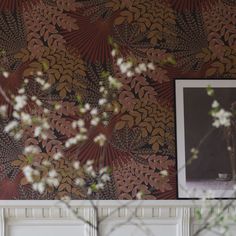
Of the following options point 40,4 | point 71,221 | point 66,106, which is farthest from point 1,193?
point 40,4

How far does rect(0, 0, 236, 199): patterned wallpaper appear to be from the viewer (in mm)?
3021

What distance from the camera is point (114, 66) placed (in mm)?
3068

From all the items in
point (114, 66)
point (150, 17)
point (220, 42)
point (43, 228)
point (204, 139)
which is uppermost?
point (150, 17)

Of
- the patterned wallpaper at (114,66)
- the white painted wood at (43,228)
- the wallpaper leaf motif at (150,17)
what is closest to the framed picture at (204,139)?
the patterned wallpaper at (114,66)

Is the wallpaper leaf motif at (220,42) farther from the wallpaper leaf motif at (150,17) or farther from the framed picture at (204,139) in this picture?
the wallpaper leaf motif at (150,17)

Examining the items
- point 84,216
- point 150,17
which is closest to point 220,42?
point 150,17

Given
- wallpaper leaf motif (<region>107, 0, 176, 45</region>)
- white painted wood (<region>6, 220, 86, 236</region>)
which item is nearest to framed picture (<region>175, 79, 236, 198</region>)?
wallpaper leaf motif (<region>107, 0, 176, 45</region>)

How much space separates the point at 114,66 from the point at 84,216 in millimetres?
927

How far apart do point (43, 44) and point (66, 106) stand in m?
0.41

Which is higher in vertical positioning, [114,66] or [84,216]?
[114,66]

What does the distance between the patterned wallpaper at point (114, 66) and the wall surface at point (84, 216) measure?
0.07 meters

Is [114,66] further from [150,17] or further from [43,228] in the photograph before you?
[43,228]

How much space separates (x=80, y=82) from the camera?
305 centimetres

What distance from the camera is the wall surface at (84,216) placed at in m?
2.98
